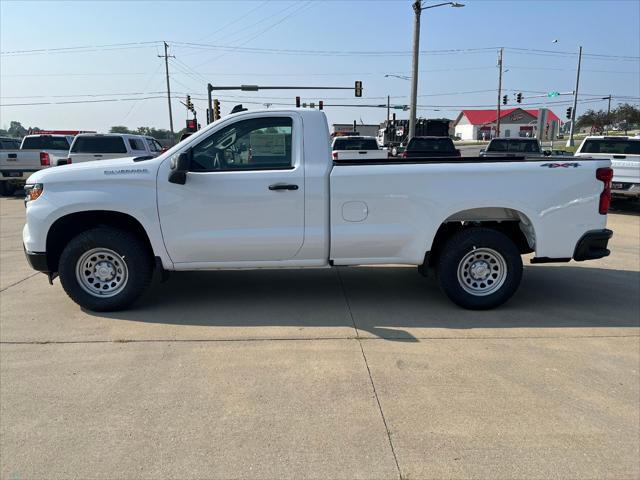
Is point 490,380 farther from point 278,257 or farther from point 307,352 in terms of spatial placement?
point 278,257

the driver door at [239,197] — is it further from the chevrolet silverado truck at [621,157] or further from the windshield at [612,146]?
the windshield at [612,146]

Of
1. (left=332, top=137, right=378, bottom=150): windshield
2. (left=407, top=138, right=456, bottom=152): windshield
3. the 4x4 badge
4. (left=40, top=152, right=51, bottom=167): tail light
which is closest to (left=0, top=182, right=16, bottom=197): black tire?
(left=40, top=152, right=51, bottom=167): tail light

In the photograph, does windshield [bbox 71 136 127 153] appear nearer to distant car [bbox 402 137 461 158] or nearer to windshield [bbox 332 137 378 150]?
windshield [bbox 332 137 378 150]

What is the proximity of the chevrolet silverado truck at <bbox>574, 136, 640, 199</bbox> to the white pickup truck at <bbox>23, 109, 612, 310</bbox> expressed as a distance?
808 centimetres

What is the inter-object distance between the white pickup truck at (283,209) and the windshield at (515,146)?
14.3 metres

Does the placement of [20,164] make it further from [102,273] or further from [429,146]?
[429,146]

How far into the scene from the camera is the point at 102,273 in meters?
5.14

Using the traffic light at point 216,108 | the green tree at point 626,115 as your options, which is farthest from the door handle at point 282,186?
the green tree at point 626,115

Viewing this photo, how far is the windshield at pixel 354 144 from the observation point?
57.2 feet

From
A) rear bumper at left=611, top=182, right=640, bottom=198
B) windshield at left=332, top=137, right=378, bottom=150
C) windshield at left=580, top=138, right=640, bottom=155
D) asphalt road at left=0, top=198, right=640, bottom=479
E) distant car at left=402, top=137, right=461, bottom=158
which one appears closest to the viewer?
asphalt road at left=0, top=198, right=640, bottom=479

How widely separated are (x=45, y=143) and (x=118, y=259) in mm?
16649

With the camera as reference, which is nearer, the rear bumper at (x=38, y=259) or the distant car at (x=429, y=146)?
the rear bumper at (x=38, y=259)

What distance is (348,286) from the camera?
6.09 meters

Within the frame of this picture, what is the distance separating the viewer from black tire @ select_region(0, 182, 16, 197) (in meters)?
17.2
